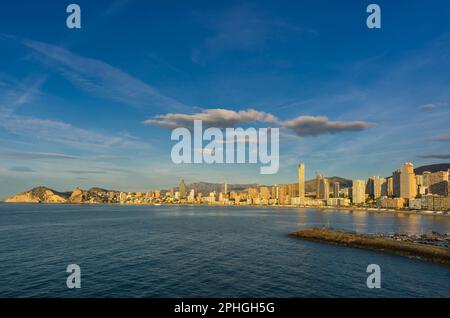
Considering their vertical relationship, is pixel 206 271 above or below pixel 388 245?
above

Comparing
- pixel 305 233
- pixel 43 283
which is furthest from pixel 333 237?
pixel 43 283

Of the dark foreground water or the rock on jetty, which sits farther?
the rock on jetty

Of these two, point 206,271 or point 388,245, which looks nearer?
point 206,271

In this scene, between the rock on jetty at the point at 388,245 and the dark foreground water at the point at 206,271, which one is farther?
the rock on jetty at the point at 388,245
